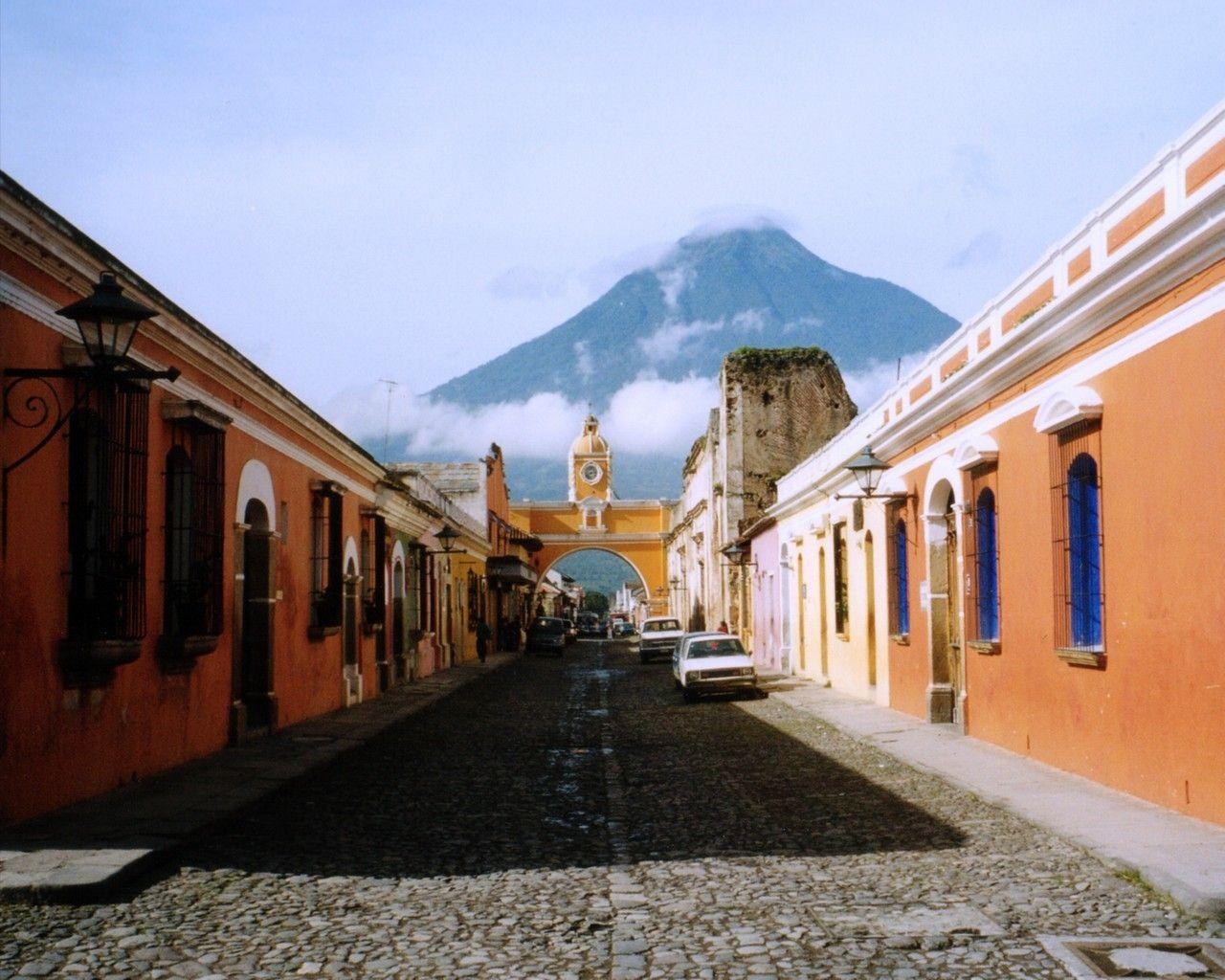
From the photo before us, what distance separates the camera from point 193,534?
12633mm

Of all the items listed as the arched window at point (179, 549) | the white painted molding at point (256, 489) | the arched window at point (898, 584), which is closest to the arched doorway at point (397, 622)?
the white painted molding at point (256, 489)

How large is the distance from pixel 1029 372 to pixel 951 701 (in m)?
5.33

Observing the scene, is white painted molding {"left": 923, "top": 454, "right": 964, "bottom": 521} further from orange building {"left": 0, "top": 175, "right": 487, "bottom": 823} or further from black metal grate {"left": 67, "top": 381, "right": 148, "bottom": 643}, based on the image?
black metal grate {"left": 67, "top": 381, "right": 148, "bottom": 643}

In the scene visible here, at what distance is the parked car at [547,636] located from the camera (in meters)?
44.8

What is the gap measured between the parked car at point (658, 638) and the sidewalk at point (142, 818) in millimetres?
21874

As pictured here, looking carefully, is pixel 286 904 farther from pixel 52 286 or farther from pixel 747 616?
pixel 747 616

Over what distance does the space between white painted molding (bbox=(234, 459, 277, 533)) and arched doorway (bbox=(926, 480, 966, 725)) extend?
7748 millimetres

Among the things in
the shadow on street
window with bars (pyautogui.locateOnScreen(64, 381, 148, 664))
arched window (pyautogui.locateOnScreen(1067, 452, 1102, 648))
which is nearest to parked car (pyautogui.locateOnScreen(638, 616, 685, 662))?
the shadow on street

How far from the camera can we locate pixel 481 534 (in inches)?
1764

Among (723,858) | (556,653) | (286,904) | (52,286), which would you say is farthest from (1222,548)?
(556,653)

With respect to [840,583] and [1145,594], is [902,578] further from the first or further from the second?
[1145,594]

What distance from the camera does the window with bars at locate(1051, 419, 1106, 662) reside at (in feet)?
34.9

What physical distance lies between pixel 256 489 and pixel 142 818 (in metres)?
6.63

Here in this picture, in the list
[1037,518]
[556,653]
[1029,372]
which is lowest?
[556,653]
